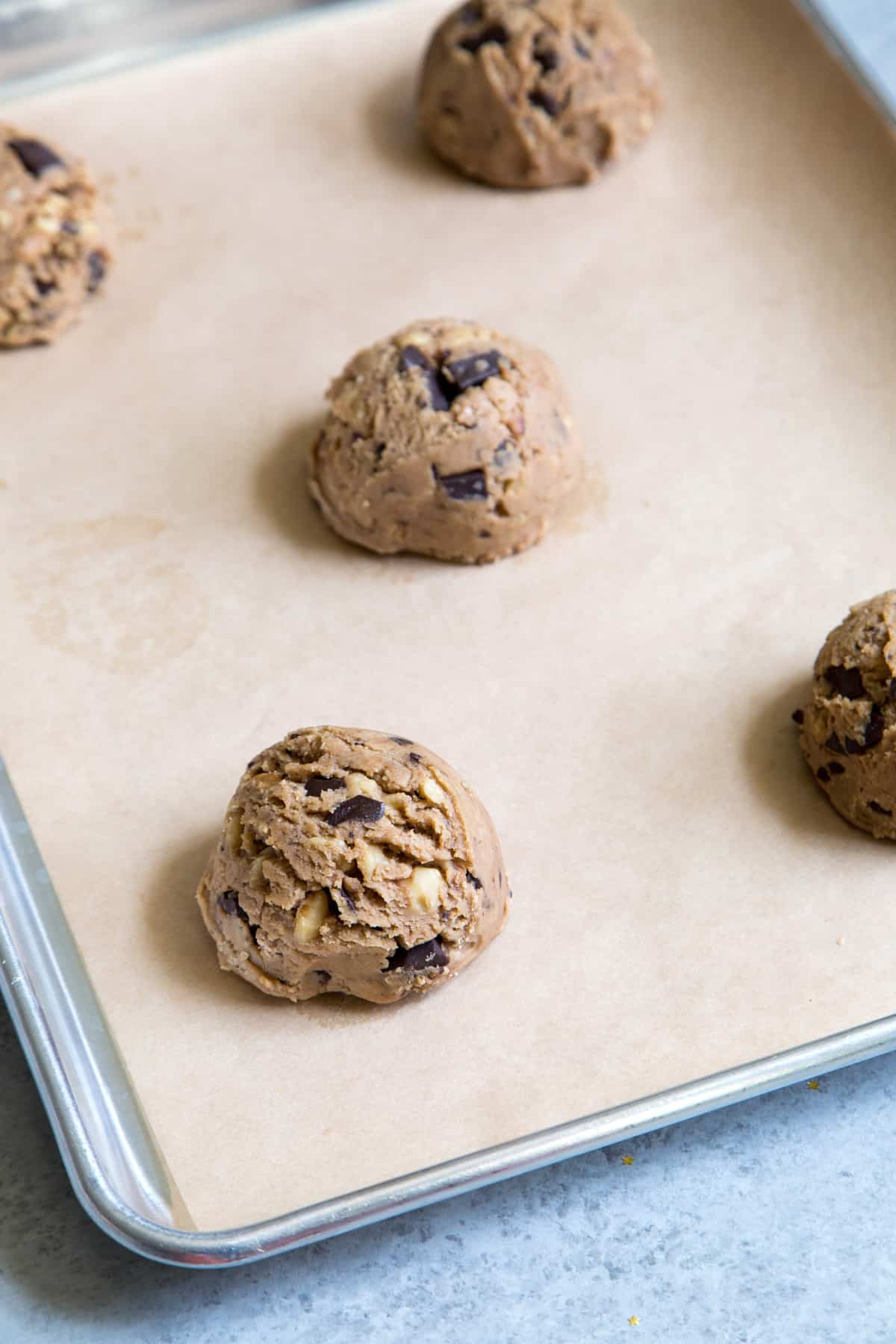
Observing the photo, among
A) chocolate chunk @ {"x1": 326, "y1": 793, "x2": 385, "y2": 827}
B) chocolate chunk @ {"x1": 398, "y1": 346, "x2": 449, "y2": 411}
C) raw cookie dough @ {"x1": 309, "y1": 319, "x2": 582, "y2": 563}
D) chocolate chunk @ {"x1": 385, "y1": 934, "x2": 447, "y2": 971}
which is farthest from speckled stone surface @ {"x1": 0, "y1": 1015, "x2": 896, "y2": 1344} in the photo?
chocolate chunk @ {"x1": 398, "y1": 346, "x2": 449, "y2": 411}

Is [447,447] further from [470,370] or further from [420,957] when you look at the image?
[420,957]

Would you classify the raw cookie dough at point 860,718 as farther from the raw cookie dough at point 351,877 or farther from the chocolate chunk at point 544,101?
the chocolate chunk at point 544,101

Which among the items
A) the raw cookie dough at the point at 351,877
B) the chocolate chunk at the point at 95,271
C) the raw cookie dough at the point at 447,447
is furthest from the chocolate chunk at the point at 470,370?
the chocolate chunk at the point at 95,271

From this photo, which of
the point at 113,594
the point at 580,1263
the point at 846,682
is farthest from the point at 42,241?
the point at 580,1263

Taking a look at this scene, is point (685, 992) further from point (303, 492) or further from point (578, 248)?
point (578, 248)

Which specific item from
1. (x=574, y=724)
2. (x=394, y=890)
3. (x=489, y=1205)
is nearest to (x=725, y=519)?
(x=574, y=724)

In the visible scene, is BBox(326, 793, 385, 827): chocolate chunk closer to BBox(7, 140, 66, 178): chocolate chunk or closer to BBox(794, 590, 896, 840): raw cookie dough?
BBox(794, 590, 896, 840): raw cookie dough
